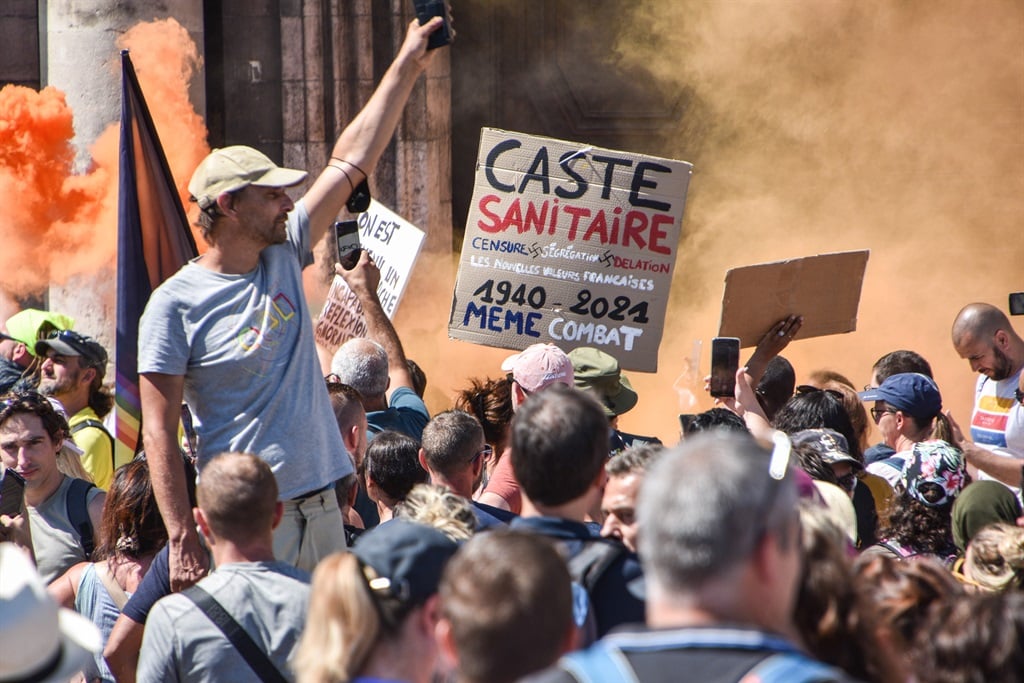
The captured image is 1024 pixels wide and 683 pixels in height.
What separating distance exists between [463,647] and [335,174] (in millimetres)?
2066

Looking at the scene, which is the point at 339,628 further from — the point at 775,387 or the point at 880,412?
the point at 775,387

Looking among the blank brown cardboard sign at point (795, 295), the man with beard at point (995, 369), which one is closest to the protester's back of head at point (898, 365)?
the man with beard at point (995, 369)

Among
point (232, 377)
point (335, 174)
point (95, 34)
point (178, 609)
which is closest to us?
point (178, 609)

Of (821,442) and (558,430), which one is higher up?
(558,430)

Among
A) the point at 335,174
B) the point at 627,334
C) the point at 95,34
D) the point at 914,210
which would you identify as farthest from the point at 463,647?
the point at 914,210

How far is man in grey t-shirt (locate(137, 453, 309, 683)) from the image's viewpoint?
291 cm

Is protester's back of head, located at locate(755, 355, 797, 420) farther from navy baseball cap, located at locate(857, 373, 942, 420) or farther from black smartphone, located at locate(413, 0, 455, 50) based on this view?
black smartphone, located at locate(413, 0, 455, 50)

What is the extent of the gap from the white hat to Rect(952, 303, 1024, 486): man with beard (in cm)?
425

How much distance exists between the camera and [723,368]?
189 inches

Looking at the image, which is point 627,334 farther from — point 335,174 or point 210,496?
point 210,496

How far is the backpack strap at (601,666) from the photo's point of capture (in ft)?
5.64

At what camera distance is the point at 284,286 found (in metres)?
3.56

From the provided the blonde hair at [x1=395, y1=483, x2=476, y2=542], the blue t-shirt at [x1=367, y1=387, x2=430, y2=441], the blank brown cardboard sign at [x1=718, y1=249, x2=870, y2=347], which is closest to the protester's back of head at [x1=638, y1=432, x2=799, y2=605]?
the blonde hair at [x1=395, y1=483, x2=476, y2=542]

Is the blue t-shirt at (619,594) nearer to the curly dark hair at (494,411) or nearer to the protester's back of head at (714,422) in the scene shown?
the protester's back of head at (714,422)
